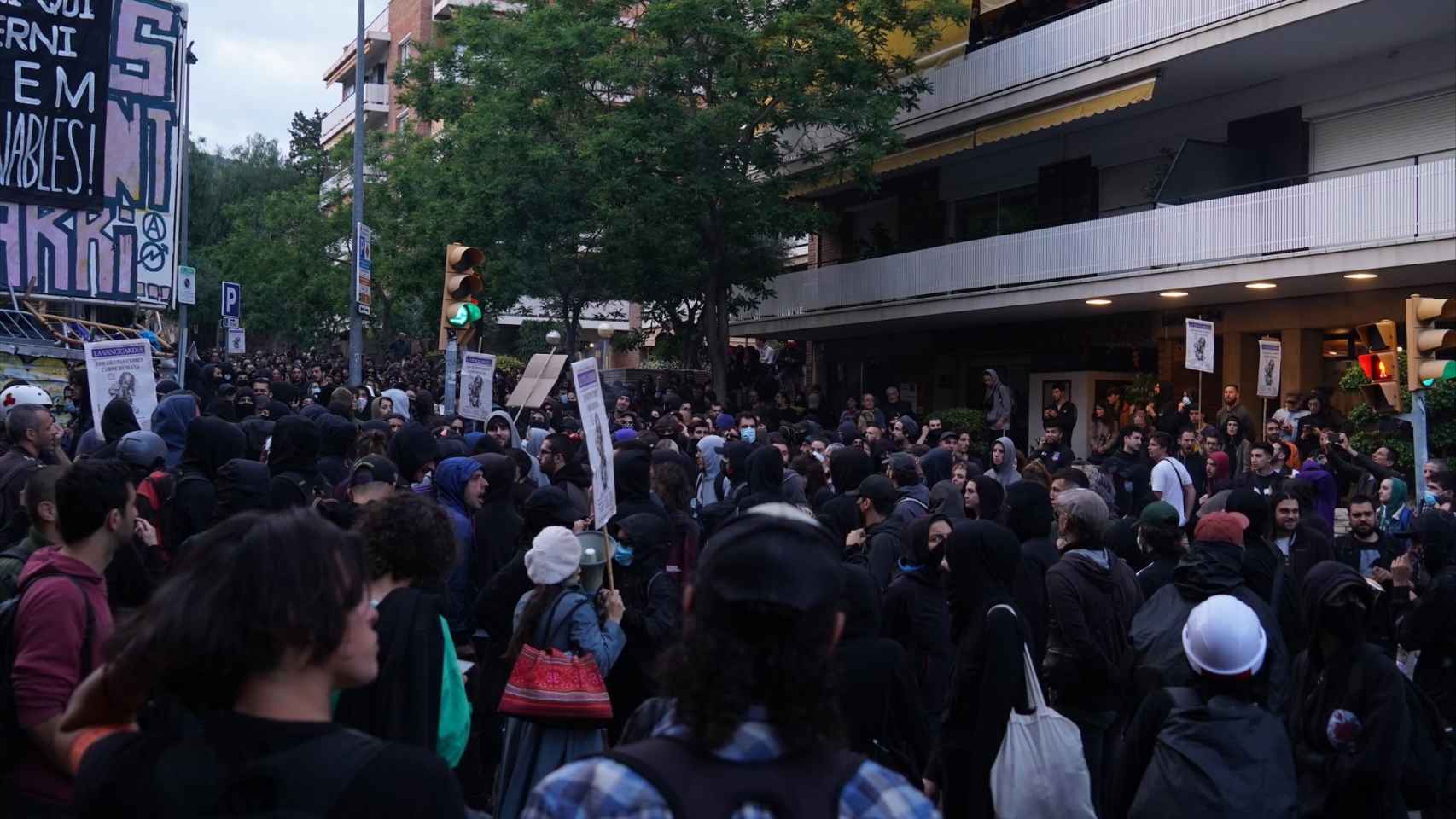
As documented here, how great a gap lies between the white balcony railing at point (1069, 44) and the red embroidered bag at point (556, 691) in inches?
633

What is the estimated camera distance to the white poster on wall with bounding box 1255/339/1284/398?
53.0 ft

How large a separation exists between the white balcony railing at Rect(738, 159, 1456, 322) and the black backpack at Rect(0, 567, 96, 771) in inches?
643

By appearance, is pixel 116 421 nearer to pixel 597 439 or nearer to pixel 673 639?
pixel 597 439

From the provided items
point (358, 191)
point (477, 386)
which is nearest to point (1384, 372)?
point (477, 386)

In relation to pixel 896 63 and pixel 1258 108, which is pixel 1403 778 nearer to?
pixel 1258 108

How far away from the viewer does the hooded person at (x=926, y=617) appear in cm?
612

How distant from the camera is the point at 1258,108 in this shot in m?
20.8

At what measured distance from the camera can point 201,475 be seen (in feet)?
22.8

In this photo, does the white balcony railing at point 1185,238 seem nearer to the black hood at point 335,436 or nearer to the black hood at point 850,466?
the black hood at point 850,466

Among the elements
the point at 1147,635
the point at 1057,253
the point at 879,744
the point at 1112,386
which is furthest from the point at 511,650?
the point at 1112,386

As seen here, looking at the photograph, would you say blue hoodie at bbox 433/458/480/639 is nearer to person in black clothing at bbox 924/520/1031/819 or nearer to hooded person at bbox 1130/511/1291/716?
person in black clothing at bbox 924/520/1031/819

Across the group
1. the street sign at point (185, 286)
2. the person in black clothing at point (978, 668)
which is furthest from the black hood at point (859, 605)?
the street sign at point (185, 286)

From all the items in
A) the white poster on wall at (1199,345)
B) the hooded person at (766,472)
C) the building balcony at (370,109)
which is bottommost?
the hooded person at (766,472)

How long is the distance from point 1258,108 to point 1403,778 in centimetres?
1830
